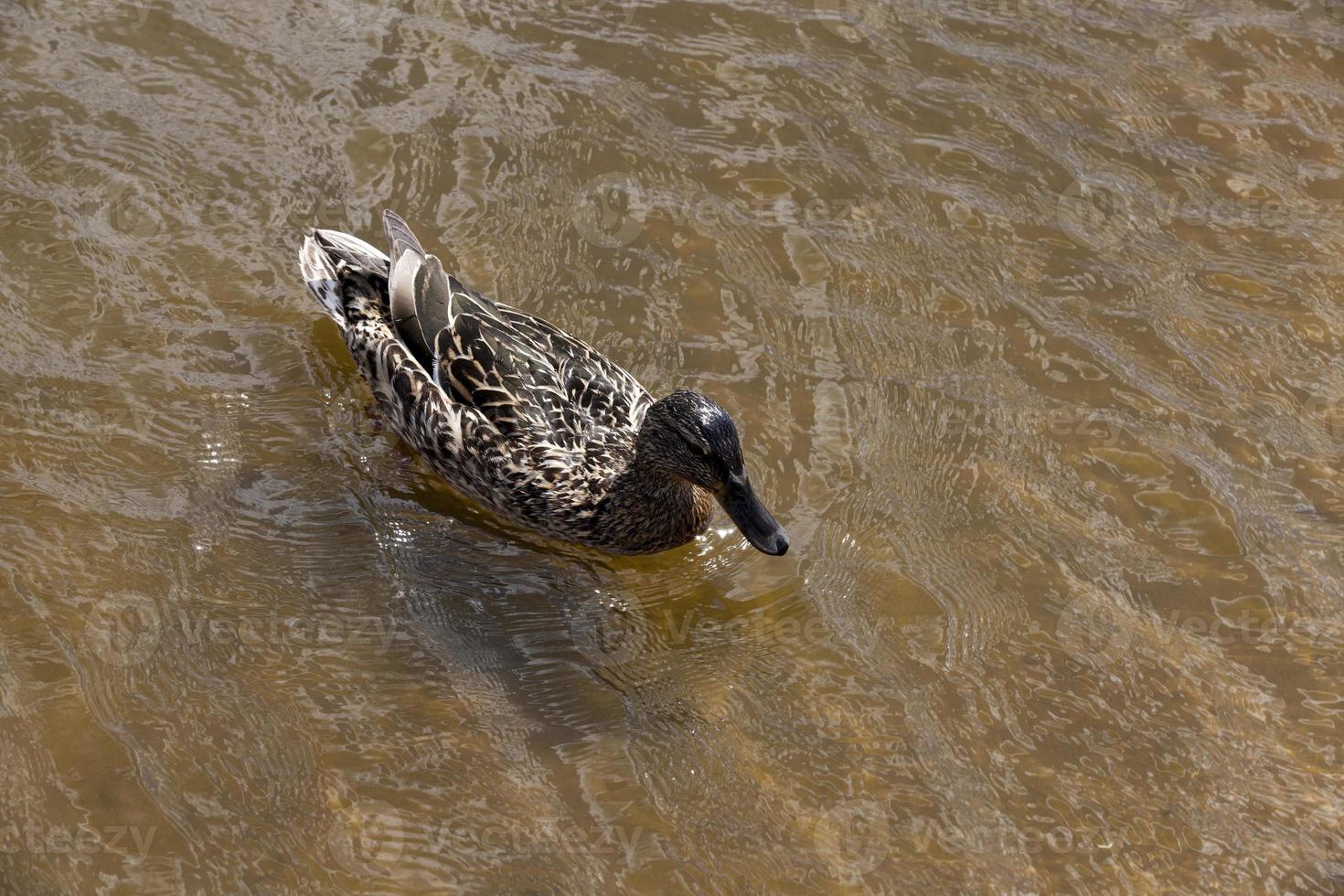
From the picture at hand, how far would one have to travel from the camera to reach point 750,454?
7113mm

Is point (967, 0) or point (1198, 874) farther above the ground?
point (967, 0)

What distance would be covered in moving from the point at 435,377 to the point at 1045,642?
10.5 feet

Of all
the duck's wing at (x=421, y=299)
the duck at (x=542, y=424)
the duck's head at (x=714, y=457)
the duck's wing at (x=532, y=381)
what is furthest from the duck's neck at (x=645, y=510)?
the duck's wing at (x=421, y=299)

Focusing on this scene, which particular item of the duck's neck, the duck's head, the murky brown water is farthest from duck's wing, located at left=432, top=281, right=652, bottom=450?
the murky brown water

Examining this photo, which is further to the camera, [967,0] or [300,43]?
[967,0]

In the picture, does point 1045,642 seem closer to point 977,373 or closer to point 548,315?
point 977,373

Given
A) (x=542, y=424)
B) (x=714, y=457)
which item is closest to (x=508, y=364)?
(x=542, y=424)

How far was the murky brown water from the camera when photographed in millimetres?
5637

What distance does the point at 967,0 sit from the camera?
31.8 feet

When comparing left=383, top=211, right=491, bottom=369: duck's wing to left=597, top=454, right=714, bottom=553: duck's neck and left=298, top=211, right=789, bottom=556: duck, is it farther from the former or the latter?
left=597, top=454, right=714, bottom=553: duck's neck

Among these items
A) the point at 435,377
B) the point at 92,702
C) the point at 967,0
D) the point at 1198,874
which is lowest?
the point at 92,702

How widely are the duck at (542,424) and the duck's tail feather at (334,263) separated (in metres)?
0.17

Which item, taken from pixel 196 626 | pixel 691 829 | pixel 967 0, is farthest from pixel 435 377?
pixel 967 0

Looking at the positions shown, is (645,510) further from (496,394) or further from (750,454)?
(496,394)
